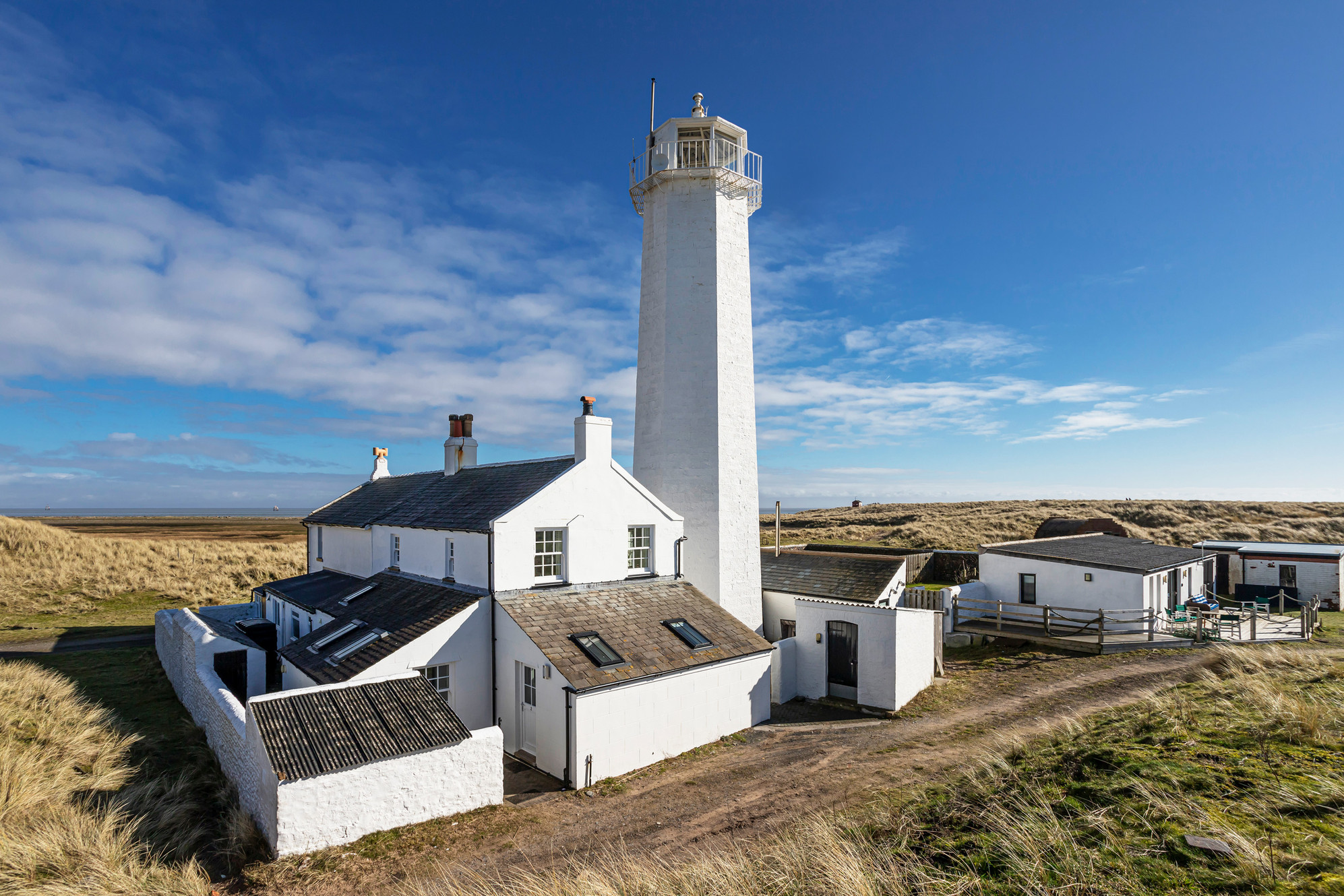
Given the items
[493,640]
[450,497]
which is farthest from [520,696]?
[450,497]

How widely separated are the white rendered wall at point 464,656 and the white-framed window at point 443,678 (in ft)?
0.19

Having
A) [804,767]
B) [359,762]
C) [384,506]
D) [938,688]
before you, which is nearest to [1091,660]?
[938,688]

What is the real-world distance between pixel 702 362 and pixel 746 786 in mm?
11276

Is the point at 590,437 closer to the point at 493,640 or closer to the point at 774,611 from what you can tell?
the point at 493,640

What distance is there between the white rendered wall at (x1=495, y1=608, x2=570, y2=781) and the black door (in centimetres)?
859

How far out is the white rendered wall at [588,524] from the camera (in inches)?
603

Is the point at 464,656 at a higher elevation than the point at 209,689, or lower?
higher

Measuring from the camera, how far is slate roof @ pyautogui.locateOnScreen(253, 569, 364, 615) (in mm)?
19516

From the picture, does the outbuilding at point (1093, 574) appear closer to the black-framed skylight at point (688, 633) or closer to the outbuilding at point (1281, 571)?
the outbuilding at point (1281, 571)

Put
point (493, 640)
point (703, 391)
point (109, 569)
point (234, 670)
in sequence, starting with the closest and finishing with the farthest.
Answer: point (493, 640), point (234, 670), point (703, 391), point (109, 569)

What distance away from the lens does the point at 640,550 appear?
17.8 meters

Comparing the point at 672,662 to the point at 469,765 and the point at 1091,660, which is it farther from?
the point at 1091,660

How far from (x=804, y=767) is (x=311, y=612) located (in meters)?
14.9

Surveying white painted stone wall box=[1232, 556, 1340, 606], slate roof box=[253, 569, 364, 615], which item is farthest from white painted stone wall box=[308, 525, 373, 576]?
white painted stone wall box=[1232, 556, 1340, 606]
